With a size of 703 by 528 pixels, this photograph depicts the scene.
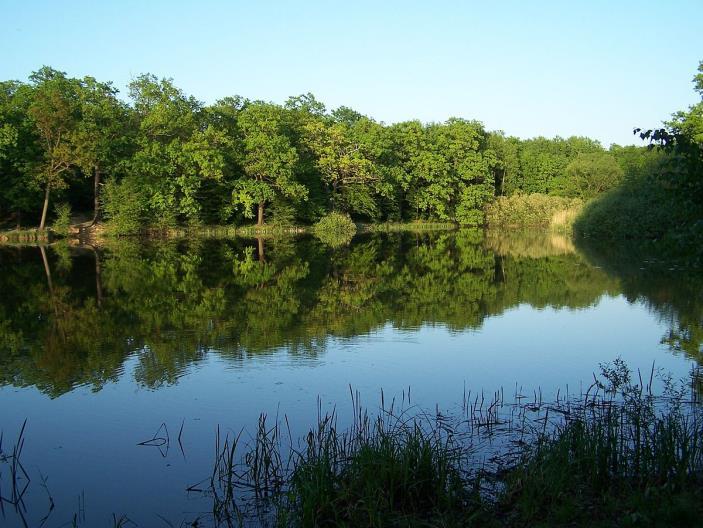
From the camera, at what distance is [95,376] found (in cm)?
1123

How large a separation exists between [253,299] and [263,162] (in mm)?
35901

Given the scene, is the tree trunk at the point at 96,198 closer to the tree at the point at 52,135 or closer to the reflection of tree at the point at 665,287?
the tree at the point at 52,135

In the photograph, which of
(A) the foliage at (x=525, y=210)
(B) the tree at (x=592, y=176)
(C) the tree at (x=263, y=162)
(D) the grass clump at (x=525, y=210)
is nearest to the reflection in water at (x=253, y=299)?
(C) the tree at (x=263, y=162)

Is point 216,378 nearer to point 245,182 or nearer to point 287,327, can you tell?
point 287,327

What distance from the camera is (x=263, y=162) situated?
54094 millimetres

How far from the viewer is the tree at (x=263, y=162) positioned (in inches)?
2128

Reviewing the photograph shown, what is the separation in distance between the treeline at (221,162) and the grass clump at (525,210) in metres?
1.63

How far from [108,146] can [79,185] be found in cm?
688

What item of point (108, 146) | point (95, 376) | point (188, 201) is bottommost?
point (95, 376)

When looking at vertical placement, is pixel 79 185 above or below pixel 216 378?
above

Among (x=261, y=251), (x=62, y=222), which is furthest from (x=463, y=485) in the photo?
(x=62, y=222)

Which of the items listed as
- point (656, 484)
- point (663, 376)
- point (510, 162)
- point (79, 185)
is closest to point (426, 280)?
point (663, 376)

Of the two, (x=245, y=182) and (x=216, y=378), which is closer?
(x=216, y=378)

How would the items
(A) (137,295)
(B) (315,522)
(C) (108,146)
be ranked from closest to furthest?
(B) (315,522), (A) (137,295), (C) (108,146)
